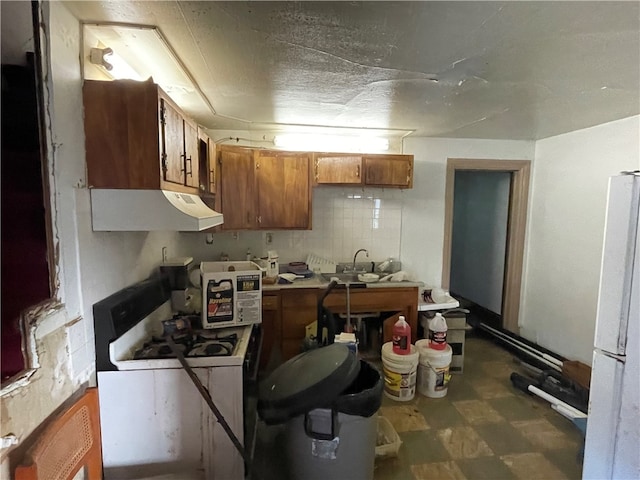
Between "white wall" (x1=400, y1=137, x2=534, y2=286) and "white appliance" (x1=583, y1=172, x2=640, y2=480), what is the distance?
227 cm

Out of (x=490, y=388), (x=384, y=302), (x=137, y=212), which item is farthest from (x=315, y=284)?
(x=137, y=212)

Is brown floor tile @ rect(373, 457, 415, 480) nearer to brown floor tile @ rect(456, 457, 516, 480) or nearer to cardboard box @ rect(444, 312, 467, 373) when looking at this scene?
brown floor tile @ rect(456, 457, 516, 480)

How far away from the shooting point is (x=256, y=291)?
215 cm

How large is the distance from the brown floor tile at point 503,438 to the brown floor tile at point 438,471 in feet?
1.16

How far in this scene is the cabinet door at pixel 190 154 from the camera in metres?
1.90

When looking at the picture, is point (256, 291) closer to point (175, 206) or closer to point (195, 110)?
point (175, 206)

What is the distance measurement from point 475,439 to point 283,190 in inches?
95.6

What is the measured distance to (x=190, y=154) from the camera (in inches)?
78.0

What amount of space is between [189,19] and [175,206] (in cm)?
75

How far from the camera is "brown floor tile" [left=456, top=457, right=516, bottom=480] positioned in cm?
198

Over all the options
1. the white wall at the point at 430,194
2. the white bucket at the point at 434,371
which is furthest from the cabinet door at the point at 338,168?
the white bucket at the point at 434,371

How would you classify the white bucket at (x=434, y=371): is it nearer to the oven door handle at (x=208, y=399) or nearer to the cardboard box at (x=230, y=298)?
the cardboard box at (x=230, y=298)

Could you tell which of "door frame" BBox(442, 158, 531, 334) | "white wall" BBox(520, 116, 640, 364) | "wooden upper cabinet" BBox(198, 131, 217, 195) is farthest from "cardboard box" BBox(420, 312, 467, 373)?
"wooden upper cabinet" BBox(198, 131, 217, 195)

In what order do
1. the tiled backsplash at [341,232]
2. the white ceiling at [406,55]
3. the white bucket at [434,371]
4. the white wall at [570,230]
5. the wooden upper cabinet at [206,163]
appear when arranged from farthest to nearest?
the tiled backsplash at [341,232] < the white wall at [570,230] < the white bucket at [434,371] < the wooden upper cabinet at [206,163] < the white ceiling at [406,55]
